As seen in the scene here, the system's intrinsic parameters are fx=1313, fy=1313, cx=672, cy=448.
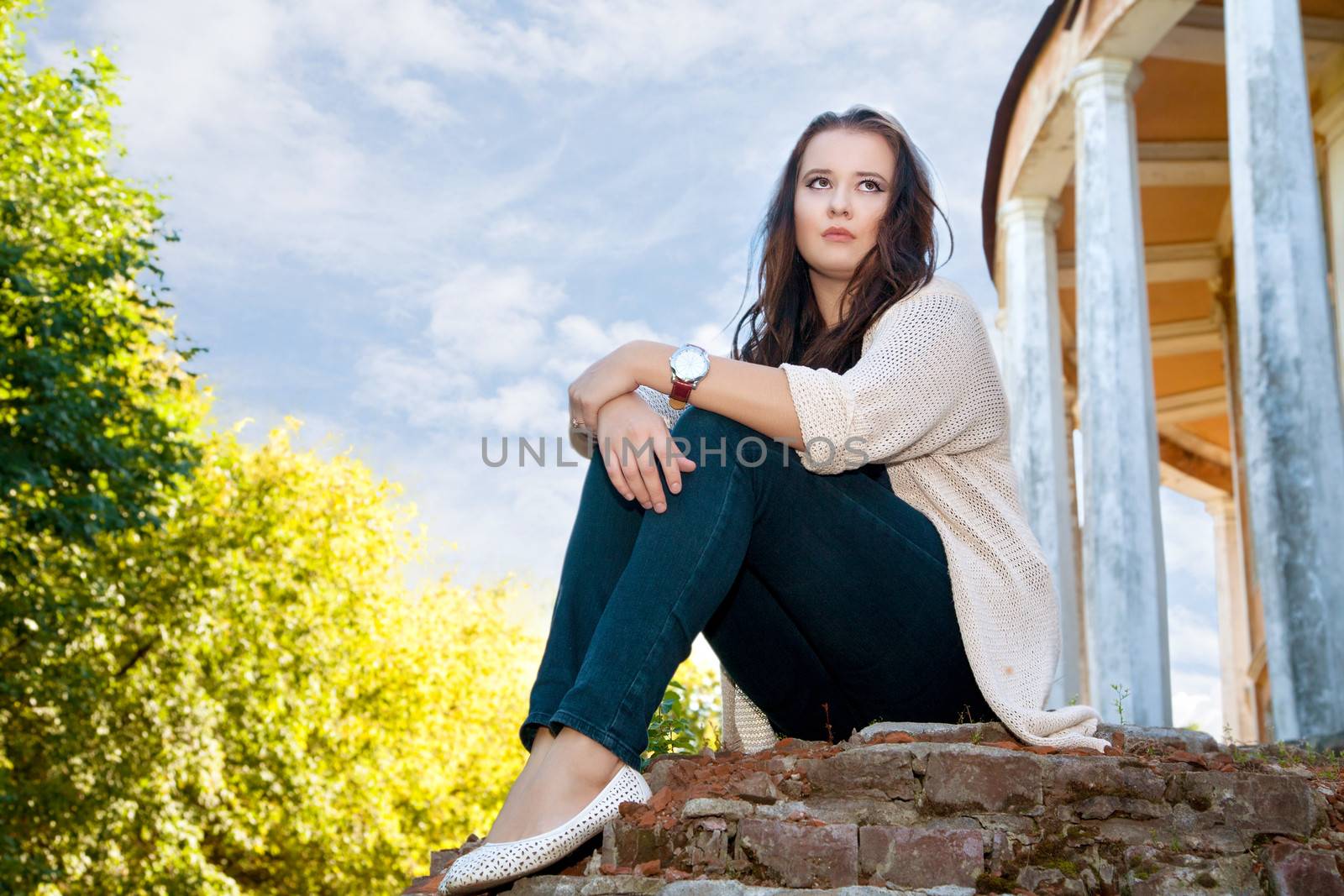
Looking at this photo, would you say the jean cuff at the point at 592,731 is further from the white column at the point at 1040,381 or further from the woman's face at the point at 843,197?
the white column at the point at 1040,381

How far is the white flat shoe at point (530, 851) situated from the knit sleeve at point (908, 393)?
75cm

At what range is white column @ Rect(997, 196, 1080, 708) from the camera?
13.4m

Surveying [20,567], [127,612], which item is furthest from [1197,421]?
[20,567]

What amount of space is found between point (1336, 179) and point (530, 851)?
45.6ft

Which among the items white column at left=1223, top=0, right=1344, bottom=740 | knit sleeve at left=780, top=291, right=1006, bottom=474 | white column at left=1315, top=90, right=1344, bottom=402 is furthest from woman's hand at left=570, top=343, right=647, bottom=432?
white column at left=1315, top=90, right=1344, bottom=402

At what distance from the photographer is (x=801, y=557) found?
2611 mm

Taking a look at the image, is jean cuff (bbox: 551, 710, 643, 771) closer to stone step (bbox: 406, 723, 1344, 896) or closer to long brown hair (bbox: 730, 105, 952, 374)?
stone step (bbox: 406, 723, 1344, 896)

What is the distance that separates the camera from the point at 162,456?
10.7 m

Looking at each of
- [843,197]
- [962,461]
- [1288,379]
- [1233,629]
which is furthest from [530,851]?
[1233,629]

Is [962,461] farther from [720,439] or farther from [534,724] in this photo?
[534,724]

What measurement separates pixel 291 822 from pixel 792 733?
489 inches

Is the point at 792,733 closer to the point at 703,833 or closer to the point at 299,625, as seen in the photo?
the point at 703,833

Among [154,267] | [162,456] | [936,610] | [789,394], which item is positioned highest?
[154,267]

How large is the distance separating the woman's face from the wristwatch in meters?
0.74
